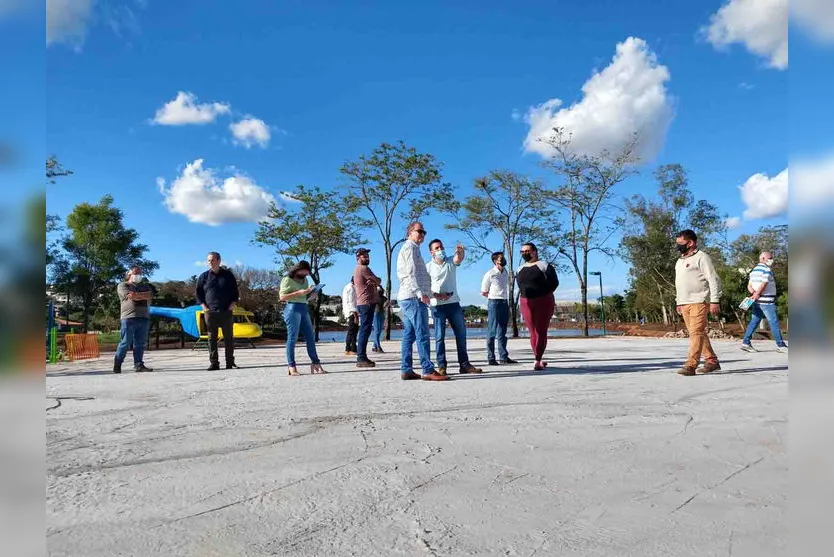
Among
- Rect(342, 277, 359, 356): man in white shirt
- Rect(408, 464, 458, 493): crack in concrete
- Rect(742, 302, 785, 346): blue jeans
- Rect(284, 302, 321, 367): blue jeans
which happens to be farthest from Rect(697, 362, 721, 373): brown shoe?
Rect(342, 277, 359, 356): man in white shirt

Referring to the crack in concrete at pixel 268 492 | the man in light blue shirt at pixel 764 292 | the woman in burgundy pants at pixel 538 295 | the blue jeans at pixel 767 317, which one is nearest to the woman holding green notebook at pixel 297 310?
the woman in burgundy pants at pixel 538 295

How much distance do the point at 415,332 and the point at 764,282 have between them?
21.6ft

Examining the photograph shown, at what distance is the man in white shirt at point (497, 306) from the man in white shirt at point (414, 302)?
6.75ft

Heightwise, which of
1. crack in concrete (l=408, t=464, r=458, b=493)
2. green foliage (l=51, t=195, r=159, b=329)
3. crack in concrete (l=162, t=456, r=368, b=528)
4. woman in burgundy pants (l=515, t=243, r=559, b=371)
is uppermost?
green foliage (l=51, t=195, r=159, b=329)

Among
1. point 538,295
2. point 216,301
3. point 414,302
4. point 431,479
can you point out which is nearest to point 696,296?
point 538,295

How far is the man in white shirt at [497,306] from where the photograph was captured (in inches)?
302

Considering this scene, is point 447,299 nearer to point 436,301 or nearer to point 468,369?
point 436,301

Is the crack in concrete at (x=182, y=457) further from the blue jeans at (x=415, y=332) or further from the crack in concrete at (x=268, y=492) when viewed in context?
the blue jeans at (x=415, y=332)

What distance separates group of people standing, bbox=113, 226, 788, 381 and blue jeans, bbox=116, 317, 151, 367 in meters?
0.02

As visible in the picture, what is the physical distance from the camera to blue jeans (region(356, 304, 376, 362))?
747 centimetres

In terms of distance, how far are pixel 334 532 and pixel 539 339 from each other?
5449mm

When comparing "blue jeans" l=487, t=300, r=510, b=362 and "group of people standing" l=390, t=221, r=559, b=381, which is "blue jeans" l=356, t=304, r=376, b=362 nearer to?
"group of people standing" l=390, t=221, r=559, b=381

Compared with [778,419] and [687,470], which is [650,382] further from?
[687,470]

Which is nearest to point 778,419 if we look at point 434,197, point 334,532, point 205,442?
point 334,532
